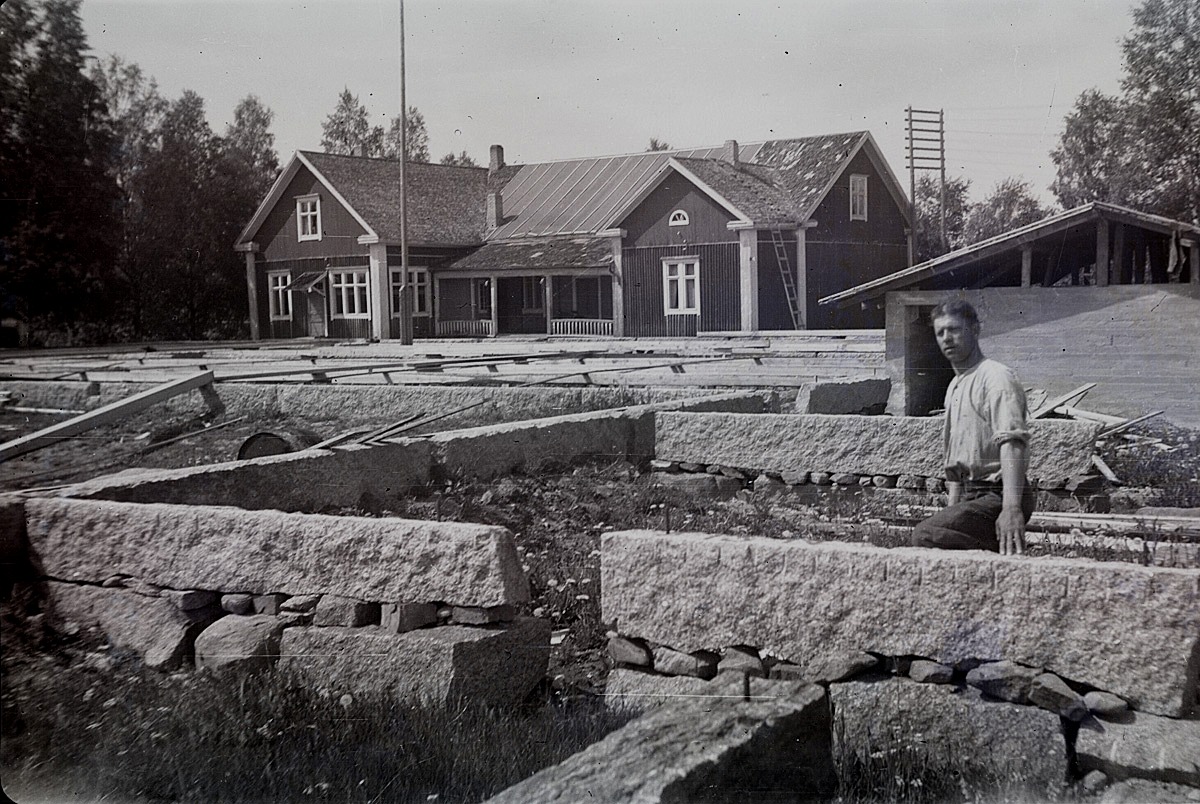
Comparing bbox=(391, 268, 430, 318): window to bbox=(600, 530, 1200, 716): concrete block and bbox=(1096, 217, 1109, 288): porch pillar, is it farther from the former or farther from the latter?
bbox=(1096, 217, 1109, 288): porch pillar

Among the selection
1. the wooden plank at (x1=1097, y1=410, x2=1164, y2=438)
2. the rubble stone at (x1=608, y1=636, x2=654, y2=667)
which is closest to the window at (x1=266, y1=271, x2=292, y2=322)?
the rubble stone at (x1=608, y1=636, x2=654, y2=667)

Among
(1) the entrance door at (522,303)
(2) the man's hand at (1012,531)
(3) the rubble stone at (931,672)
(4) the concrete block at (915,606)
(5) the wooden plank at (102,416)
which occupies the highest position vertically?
(1) the entrance door at (522,303)

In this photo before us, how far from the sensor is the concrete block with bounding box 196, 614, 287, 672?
165 inches

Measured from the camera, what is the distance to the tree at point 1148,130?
4.20 metres

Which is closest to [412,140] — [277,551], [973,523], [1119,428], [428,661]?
[277,551]

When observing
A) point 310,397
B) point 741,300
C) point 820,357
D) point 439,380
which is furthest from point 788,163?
point 310,397

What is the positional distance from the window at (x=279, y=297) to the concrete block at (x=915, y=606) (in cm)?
369

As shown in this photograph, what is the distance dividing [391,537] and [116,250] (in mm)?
3269

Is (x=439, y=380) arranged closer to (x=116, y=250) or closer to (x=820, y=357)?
(x=116, y=250)

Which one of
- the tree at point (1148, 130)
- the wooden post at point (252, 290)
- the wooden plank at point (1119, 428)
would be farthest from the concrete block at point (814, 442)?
the wooden post at point (252, 290)

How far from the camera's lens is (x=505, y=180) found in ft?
20.4

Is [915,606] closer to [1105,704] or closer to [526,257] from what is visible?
[1105,704]

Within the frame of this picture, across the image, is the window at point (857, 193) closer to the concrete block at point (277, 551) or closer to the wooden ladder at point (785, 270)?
the wooden ladder at point (785, 270)

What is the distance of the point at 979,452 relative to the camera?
3.75 m
